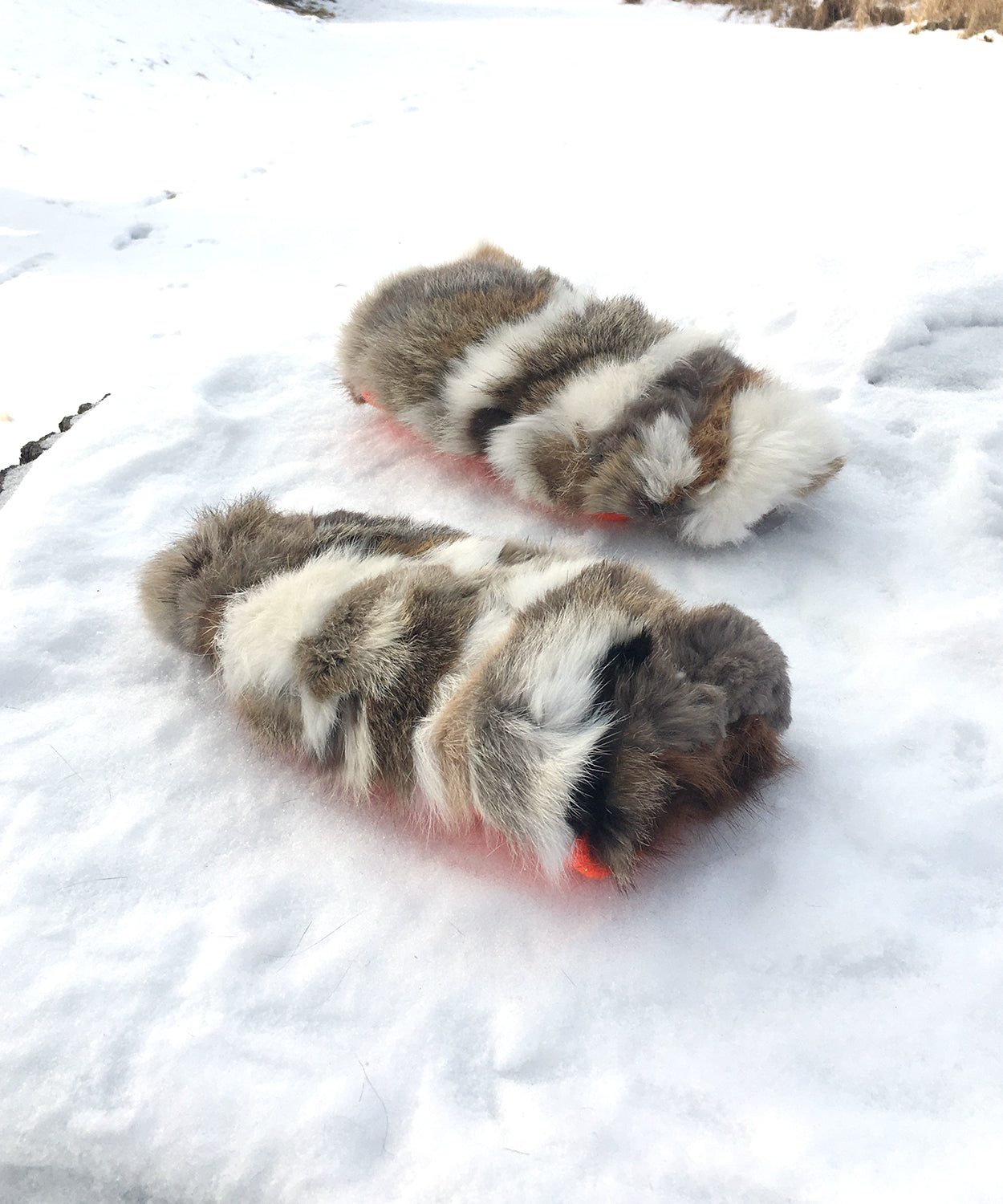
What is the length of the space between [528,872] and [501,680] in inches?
13.6

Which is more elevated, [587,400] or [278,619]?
[587,400]

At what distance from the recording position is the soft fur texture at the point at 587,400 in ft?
6.77

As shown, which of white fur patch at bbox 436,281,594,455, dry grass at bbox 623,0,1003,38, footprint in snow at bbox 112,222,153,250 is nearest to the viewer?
white fur patch at bbox 436,281,594,455

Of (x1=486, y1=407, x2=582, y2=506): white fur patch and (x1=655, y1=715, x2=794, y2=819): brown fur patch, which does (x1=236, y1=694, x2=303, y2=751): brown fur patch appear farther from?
(x1=486, y1=407, x2=582, y2=506): white fur patch

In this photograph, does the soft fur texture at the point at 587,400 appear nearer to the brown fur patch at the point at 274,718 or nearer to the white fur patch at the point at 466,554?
the white fur patch at the point at 466,554

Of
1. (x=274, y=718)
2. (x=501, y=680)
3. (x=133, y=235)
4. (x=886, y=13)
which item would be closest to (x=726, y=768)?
(x=501, y=680)

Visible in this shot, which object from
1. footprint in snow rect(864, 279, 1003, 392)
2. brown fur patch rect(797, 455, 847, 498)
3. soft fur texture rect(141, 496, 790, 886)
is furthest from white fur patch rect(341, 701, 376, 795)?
footprint in snow rect(864, 279, 1003, 392)

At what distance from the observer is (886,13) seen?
7.28 m

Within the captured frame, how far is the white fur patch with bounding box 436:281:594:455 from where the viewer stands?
2.30m

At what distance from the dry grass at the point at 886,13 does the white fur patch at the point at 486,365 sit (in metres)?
5.48

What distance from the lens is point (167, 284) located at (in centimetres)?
438

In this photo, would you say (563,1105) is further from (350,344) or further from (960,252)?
(960,252)

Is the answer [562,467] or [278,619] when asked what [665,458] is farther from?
[278,619]

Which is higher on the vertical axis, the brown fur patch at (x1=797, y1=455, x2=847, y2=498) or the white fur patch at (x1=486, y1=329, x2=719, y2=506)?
the white fur patch at (x1=486, y1=329, x2=719, y2=506)
